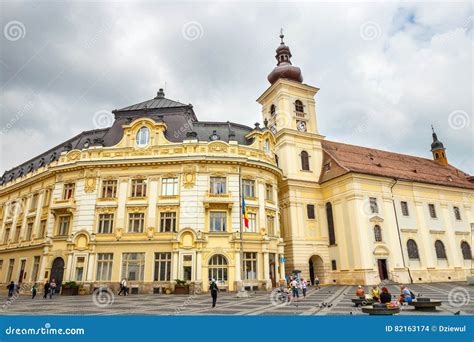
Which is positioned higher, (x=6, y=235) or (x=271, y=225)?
(x=6, y=235)

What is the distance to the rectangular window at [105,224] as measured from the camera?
3073 cm

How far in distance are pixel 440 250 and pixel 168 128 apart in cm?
Result: 3660

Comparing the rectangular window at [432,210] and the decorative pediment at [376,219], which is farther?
the rectangular window at [432,210]

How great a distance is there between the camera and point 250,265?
99.9ft

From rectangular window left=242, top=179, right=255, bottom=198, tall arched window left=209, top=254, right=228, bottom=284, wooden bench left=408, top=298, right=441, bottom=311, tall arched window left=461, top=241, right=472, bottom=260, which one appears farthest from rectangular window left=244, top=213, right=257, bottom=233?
tall arched window left=461, top=241, right=472, bottom=260

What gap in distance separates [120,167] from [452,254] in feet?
136

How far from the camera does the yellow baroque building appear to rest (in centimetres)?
2973

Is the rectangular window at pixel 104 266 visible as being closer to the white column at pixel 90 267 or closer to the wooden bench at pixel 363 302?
the white column at pixel 90 267

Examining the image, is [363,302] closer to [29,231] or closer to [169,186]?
[169,186]

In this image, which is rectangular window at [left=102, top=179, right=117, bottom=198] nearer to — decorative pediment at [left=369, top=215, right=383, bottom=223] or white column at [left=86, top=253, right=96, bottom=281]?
white column at [left=86, top=253, right=96, bottom=281]

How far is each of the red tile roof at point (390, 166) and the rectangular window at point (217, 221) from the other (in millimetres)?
16420

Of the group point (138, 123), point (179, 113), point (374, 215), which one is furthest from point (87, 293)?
point (374, 215)

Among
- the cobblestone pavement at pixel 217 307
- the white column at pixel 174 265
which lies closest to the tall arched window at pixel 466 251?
the cobblestone pavement at pixel 217 307

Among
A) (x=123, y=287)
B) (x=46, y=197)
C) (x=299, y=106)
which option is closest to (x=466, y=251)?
(x=299, y=106)
